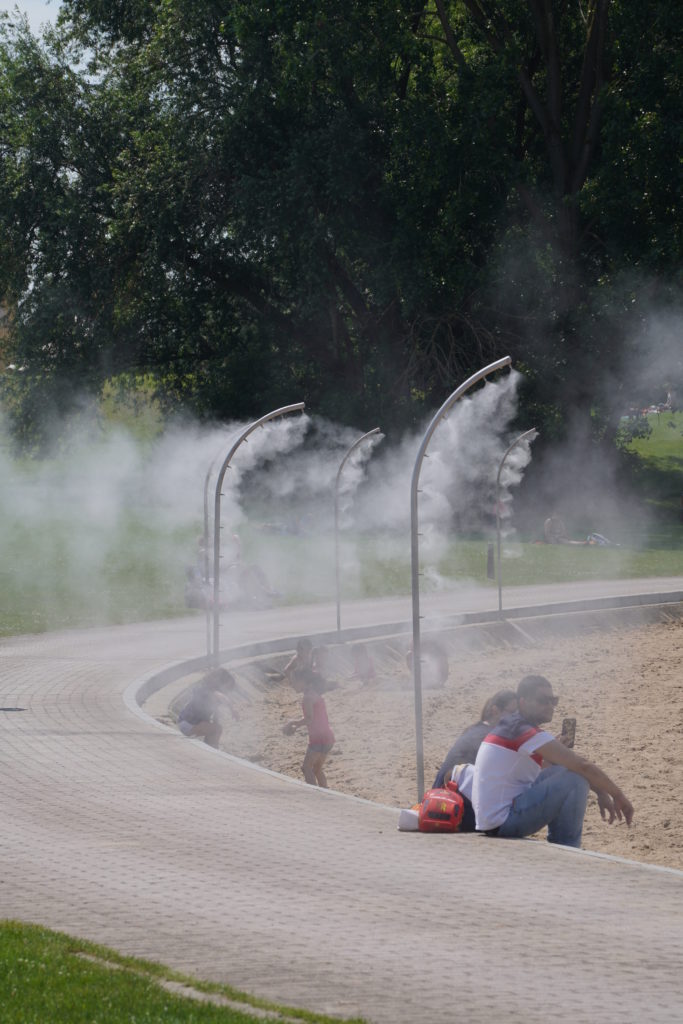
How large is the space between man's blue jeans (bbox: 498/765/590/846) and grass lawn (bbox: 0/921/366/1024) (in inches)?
168

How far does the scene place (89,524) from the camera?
139 ft

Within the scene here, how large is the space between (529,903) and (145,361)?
41759mm

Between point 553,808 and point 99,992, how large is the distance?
16.1 ft

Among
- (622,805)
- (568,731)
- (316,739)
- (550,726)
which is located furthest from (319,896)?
(550,726)

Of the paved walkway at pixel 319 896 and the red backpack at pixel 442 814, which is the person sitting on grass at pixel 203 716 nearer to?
the paved walkway at pixel 319 896

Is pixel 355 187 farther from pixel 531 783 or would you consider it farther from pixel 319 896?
pixel 319 896

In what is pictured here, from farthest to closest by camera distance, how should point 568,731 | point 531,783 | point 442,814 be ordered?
point 568,731, point 442,814, point 531,783

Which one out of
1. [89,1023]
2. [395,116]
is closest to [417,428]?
[395,116]

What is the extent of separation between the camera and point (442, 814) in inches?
424

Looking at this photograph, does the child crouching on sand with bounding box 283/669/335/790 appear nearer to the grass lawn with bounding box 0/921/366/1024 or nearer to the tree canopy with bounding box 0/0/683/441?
the grass lawn with bounding box 0/921/366/1024

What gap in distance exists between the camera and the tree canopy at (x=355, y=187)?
134 feet

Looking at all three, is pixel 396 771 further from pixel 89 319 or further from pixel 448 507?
pixel 89 319

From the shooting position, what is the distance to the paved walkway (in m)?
6.57

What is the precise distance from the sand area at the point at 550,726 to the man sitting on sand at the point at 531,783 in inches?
103
